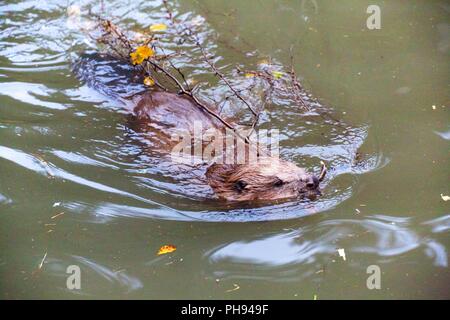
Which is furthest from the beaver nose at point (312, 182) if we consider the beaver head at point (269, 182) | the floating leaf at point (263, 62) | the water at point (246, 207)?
the floating leaf at point (263, 62)

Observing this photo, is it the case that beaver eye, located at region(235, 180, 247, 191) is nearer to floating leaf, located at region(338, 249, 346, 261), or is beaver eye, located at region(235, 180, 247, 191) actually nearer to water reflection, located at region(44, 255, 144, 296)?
floating leaf, located at region(338, 249, 346, 261)

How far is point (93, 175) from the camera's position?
4.93 meters

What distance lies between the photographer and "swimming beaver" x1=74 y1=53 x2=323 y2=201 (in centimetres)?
449

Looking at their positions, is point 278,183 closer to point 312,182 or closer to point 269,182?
point 269,182

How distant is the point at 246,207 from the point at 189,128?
97 cm

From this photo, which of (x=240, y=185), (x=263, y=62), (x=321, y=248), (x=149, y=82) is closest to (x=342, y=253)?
(x=321, y=248)

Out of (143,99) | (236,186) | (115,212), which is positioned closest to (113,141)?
(143,99)

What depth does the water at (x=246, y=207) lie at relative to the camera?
3840mm

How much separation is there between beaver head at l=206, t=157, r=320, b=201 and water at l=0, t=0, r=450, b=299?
103mm

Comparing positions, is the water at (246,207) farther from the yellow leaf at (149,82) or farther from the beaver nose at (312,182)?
the yellow leaf at (149,82)
